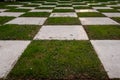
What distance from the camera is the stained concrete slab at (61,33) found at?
4.37m

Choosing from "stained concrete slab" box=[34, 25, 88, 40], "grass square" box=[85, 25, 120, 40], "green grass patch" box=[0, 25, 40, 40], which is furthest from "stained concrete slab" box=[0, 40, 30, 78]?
"grass square" box=[85, 25, 120, 40]

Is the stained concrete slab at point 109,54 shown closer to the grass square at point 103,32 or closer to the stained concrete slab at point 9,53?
the grass square at point 103,32

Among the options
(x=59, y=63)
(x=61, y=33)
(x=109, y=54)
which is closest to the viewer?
(x=59, y=63)

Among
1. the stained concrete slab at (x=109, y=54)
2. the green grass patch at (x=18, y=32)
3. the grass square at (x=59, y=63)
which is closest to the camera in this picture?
the grass square at (x=59, y=63)

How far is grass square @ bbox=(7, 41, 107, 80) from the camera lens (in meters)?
2.68

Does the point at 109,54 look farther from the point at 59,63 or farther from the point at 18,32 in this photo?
the point at 18,32

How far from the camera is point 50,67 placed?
2891mm

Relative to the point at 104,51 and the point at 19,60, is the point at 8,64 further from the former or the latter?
the point at 104,51

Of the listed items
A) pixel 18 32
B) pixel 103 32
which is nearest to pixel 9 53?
pixel 18 32

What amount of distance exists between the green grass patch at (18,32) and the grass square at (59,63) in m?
0.59

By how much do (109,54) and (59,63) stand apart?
90cm

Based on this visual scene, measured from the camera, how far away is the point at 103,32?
478cm

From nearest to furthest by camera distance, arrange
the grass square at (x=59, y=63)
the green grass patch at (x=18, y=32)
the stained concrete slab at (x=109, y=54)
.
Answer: the grass square at (x=59, y=63)
the stained concrete slab at (x=109, y=54)
the green grass patch at (x=18, y=32)

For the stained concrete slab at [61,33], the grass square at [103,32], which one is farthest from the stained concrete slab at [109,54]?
the stained concrete slab at [61,33]
